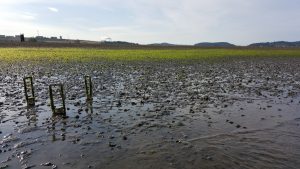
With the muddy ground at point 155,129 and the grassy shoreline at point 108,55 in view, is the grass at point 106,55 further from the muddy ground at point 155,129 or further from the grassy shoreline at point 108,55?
the muddy ground at point 155,129

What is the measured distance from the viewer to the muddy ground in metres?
12.7

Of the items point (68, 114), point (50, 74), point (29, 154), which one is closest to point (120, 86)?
point (68, 114)

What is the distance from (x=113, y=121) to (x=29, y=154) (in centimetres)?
539

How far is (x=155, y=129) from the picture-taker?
54.0ft

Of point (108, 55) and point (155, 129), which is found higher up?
point (155, 129)

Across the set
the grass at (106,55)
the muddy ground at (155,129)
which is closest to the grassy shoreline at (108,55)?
the grass at (106,55)

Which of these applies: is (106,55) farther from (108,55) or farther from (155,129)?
(155,129)

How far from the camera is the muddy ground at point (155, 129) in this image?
41.7 feet

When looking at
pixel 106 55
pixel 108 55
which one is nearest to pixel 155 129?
pixel 108 55

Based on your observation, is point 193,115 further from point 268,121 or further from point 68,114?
point 68,114

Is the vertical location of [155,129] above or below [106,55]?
above

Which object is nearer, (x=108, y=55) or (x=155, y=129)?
(x=155, y=129)

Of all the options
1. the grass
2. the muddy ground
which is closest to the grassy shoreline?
the grass

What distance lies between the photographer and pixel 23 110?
20.3 meters
